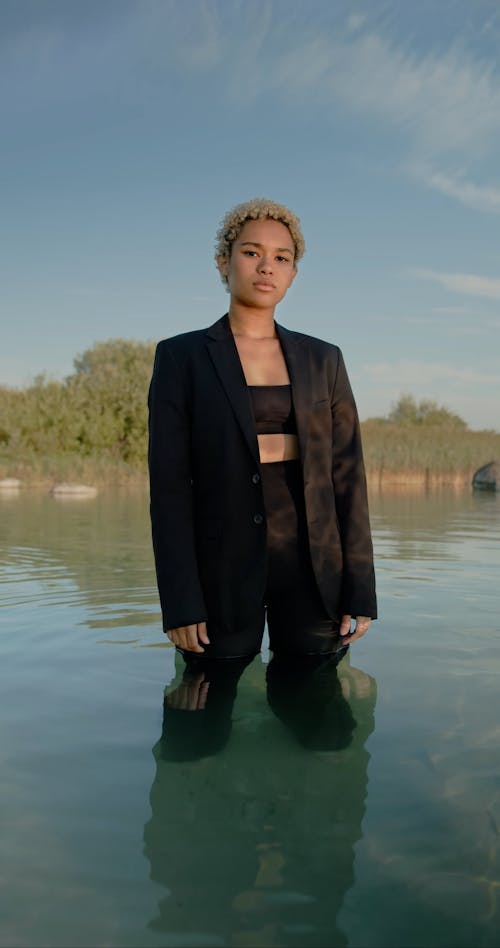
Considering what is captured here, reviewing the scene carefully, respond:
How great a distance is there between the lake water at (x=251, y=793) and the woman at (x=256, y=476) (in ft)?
0.86

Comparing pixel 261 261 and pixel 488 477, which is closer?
pixel 261 261

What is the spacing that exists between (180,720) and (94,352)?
183 ft

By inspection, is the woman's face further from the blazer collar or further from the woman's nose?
the blazer collar

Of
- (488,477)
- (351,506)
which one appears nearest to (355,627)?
(351,506)

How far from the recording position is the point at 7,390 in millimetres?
31250

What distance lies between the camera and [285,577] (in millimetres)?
2717

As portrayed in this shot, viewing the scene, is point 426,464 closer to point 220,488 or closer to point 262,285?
point 262,285

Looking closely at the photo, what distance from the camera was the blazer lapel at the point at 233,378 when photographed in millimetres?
2598

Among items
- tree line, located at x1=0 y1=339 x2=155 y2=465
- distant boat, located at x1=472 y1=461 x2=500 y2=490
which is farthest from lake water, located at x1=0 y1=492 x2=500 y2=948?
tree line, located at x1=0 y1=339 x2=155 y2=465

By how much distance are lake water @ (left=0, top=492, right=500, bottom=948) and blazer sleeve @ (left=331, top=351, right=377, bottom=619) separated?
33cm

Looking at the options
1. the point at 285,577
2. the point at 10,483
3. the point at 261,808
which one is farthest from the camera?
the point at 10,483

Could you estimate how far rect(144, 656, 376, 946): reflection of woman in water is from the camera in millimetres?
1671

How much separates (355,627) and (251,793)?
0.67m

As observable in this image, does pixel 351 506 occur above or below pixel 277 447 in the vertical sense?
below
